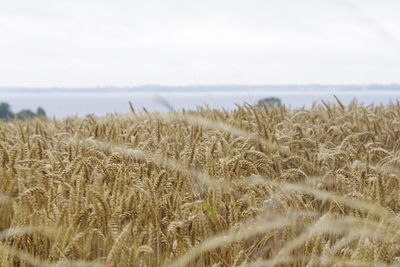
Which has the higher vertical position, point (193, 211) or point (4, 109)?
point (193, 211)

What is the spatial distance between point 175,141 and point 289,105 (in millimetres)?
3052

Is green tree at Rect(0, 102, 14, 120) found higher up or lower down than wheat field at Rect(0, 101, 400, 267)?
lower down

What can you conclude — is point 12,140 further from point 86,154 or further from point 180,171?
point 180,171

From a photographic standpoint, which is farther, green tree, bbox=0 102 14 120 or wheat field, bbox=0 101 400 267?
green tree, bbox=0 102 14 120

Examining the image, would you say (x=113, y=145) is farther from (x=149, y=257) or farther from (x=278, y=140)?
(x=149, y=257)

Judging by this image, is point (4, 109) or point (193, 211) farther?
point (4, 109)

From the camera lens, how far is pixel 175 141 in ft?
10.4

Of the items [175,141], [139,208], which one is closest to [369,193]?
[139,208]

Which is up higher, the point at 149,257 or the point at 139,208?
the point at 139,208

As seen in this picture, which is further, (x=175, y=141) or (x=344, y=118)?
(x=344, y=118)

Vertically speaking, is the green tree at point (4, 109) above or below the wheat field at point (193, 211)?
below

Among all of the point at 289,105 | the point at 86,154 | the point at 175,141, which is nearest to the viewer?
the point at 86,154

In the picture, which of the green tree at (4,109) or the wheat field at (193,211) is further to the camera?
the green tree at (4,109)

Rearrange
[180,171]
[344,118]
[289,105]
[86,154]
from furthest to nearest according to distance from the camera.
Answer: [289,105], [344,118], [86,154], [180,171]
